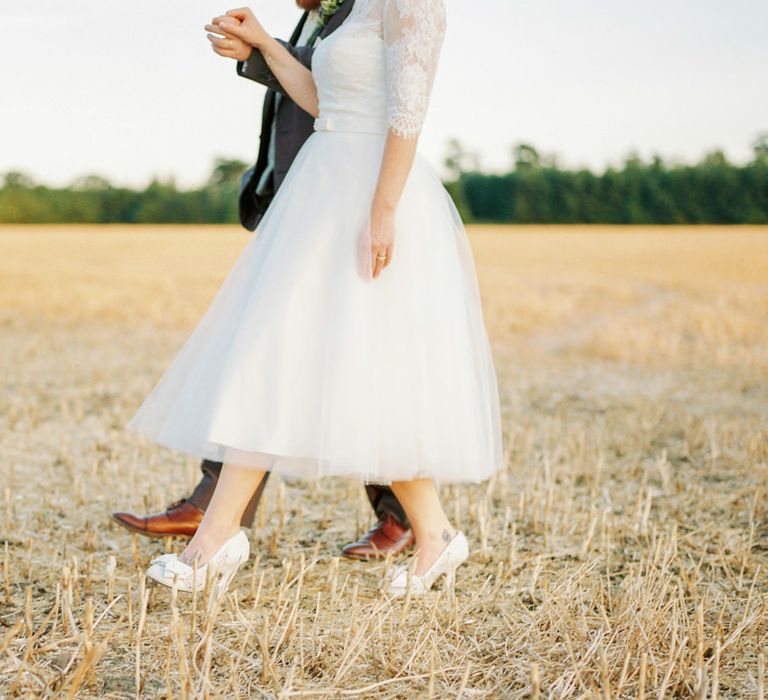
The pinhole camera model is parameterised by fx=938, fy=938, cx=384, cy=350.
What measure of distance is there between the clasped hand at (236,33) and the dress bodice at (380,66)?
231mm

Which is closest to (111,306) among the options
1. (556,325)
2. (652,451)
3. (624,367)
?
(556,325)

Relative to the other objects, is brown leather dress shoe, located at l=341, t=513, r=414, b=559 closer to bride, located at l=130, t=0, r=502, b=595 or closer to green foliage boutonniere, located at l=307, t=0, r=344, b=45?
bride, located at l=130, t=0, r=502, b=595

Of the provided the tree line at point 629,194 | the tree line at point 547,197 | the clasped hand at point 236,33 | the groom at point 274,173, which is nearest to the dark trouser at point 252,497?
the groom at point 274,173

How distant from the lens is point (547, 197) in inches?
2329

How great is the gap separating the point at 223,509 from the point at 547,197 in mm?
58054

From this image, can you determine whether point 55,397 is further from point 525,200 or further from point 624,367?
point 525,200

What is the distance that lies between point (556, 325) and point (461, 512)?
31.7 feet

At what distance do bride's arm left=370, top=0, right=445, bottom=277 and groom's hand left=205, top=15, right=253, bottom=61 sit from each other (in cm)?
55

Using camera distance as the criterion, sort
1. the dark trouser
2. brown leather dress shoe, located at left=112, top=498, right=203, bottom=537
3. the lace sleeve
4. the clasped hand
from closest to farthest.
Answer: the lace sleeve, the clasped hand, the dark trouser, brown leather dress shoe, located at left=112, top=498, right=203, bottom=537

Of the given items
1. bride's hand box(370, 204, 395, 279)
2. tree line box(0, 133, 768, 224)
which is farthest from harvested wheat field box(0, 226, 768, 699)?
tree line box(0, 133, 768, 224)

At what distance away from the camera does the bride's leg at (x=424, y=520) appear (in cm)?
326

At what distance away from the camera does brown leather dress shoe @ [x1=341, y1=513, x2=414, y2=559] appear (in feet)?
11.9

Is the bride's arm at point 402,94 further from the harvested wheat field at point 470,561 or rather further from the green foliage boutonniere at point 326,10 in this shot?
the harvested wheat field at point 470,561

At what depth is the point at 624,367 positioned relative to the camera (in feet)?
31.9
